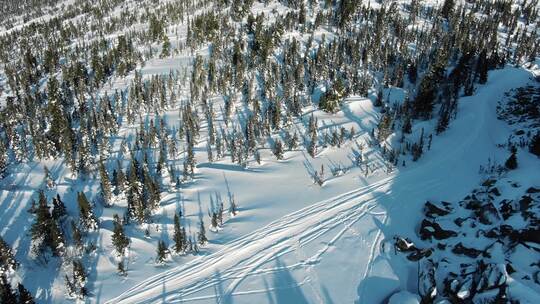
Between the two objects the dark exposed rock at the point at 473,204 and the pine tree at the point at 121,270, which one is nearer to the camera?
the pine tree at the point at 121,270

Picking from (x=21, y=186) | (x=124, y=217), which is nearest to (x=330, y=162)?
(x=124, y=217)

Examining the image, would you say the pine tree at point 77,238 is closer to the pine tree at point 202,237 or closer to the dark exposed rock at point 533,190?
the pine tree at point 202,237

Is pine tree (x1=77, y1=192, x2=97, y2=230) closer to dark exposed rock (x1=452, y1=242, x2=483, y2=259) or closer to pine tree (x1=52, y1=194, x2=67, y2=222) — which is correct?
pine tree (x1=52, y1=194, x2=67, y2=222)

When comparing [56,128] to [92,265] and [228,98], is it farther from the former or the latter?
[92,265]

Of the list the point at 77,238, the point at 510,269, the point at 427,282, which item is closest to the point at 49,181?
the point at 77,238

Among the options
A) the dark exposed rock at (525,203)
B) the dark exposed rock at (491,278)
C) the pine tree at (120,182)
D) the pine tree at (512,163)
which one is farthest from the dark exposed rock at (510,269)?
the pine tree at (120,182)

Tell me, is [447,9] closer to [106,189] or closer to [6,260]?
[106,189]
